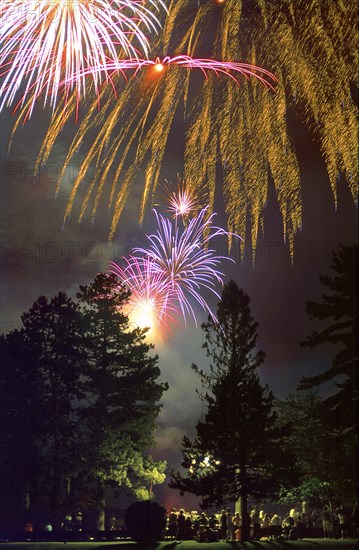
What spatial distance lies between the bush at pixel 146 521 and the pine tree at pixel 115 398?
1500 centimetres

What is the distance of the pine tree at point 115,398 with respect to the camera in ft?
134

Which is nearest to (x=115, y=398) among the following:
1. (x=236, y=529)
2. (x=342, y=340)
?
(x=236, y=529)

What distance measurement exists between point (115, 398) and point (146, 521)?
1825 cm

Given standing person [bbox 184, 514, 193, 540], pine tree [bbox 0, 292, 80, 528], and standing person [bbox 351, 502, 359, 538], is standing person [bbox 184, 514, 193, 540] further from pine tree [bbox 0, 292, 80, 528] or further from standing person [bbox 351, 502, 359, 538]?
pine tree [bbox 0, 292, 80, 528]

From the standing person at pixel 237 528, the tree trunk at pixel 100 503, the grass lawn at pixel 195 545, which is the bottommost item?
the grass lawn at pixel 195 545

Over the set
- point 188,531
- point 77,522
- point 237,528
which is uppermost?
point 77,522

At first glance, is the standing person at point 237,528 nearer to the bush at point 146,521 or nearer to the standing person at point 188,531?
the standing person at point 188,531

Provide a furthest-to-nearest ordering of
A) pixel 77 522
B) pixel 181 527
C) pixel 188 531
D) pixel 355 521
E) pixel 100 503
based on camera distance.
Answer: pixel 100 503 → pixel 77 522 → pixel 355 521 → pixel 188 531 → pixel 181 527

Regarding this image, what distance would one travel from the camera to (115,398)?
4300 cm

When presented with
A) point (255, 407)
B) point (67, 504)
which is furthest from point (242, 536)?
point (67, 504)

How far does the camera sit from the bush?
81.5 feet

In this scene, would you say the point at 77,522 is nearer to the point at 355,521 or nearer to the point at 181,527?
the point at 181,527

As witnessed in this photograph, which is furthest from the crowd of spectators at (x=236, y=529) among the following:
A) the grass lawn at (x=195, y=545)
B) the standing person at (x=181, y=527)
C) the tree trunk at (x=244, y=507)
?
the grass lawn at (x=195, y=545)

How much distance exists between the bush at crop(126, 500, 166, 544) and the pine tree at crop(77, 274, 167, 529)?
49.2 feet
